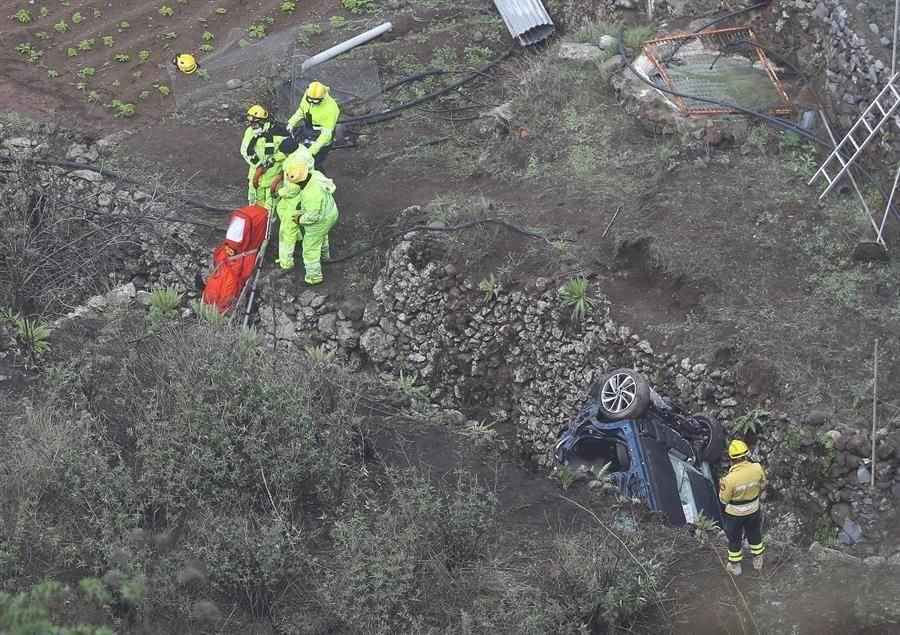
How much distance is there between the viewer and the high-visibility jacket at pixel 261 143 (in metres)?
12.2

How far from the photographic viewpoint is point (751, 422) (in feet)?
31.6

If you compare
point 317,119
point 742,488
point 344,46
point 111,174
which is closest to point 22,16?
point 111,174

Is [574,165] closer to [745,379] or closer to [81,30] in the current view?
[745,379]

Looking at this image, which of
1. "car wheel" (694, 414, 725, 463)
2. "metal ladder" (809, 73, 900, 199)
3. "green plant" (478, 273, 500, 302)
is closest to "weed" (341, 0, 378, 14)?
"green plant" (478, 273, 500, 302)

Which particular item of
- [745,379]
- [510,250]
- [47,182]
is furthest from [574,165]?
[47,182]

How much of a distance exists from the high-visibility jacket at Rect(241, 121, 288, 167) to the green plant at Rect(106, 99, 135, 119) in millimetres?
2831

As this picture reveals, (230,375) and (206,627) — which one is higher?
(230,375)

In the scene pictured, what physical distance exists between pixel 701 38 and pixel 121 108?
7.39 meters

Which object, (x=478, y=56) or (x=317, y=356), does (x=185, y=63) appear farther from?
(x=317, y=356)

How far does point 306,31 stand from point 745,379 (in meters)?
8.57

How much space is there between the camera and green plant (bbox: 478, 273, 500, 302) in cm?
1136

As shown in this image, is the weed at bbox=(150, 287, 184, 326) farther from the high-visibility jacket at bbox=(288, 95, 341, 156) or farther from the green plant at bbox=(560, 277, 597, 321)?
the green plant at bbox=(560, 277, 597, 321)

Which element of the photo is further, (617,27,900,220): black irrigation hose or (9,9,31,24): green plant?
(9,9,31,24): green plant

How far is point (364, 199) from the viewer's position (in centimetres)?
1298
